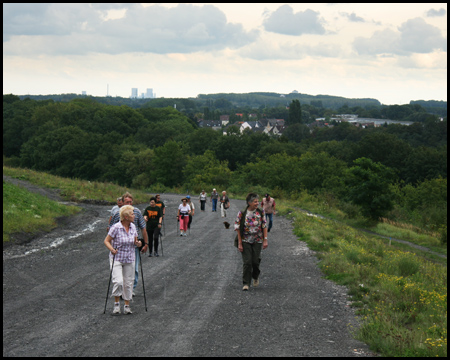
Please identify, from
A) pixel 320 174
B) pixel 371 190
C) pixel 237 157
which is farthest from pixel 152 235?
pixel 237 157

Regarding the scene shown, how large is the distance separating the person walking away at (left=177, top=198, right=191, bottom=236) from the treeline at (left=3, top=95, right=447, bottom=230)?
74.0ft

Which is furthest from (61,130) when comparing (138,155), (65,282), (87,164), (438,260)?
(65,282)

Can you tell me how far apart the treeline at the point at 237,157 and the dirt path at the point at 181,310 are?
29.1m

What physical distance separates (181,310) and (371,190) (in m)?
34.2

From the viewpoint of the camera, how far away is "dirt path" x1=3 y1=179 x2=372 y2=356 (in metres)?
7.47

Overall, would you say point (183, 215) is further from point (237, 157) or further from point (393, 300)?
point (237, 157)

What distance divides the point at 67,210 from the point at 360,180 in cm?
2304

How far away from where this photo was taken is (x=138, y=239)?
9570mm

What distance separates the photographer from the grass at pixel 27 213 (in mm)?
22928

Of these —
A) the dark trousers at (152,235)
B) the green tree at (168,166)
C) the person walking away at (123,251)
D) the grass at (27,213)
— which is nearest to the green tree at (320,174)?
the green tree at (168,166)

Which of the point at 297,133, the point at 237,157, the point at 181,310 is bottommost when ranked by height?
the point at 237,157

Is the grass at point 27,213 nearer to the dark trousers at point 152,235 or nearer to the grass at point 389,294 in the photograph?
the grass at point 389,294

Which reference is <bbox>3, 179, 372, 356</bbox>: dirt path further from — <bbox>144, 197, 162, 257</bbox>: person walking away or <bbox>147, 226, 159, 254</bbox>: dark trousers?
<bbox>144, 197, 162, 257</bbox>: person walking away

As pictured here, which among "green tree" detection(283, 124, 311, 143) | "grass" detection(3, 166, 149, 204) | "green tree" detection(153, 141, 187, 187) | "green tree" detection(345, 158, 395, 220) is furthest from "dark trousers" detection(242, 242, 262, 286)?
"green tree" detection(283, 124, 311, 143)
